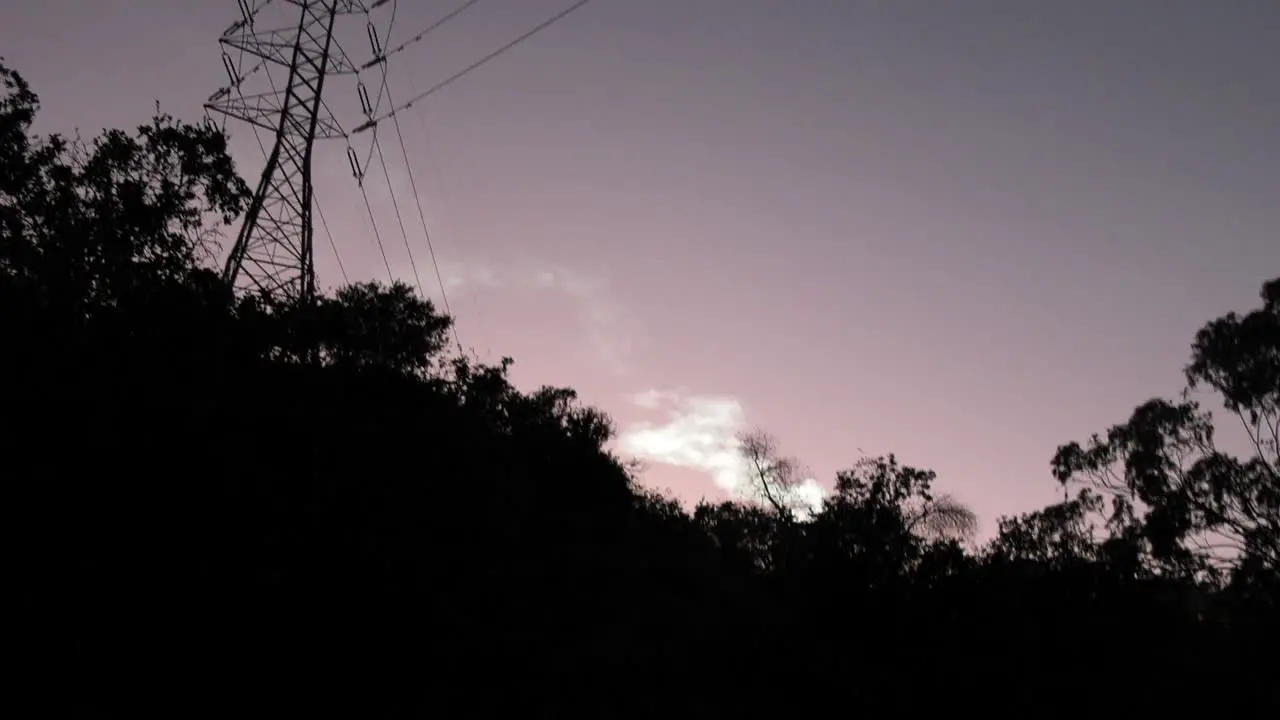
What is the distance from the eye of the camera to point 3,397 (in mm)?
12523

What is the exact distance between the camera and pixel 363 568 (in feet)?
45.0

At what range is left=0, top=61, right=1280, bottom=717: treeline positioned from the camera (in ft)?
35.2

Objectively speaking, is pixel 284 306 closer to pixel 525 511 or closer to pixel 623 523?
pixel 525 511

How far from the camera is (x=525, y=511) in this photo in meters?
22.4

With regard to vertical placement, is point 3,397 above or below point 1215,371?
below

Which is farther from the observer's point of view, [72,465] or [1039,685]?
[1039,685]

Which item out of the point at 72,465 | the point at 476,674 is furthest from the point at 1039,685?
the point at 72,465

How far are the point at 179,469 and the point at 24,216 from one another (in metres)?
9.47

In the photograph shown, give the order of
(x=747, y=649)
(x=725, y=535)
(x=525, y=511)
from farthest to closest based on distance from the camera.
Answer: (x=725, y=535), (x=525, y=511), (x=747, y=649)

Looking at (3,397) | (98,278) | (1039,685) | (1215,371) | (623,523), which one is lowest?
(1039,685)

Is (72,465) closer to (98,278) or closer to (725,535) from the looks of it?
(98,278)

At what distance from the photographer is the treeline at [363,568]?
35.2 ft

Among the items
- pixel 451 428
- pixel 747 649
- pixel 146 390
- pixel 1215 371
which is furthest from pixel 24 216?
pixel 1215 371

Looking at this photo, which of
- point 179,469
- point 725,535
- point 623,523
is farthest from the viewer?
point 725,535
